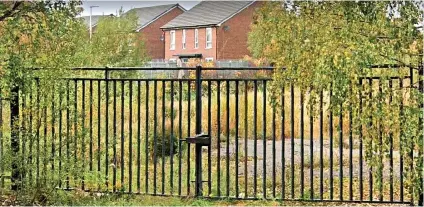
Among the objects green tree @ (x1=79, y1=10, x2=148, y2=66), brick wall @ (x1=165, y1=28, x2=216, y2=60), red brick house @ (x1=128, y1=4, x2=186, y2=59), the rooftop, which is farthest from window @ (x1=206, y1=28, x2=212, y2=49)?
green tree @ (x1=79, y1=10, x2=148, y2=66)

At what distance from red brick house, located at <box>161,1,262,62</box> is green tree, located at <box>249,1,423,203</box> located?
17020mm

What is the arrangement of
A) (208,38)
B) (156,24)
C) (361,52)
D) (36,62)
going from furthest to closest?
(156,24), (208,38), (36,62), (361,52)

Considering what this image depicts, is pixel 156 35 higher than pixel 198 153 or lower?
higher


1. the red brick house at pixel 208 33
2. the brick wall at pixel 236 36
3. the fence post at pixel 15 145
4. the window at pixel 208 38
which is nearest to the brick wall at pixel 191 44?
the red brick house at pixel 208 33

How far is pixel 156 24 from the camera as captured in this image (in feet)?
88.5

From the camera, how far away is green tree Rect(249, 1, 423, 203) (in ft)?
13.4

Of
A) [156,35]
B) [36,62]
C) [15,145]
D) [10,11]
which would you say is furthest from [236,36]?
[10,11]

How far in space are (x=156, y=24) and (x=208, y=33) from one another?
3.89 metres

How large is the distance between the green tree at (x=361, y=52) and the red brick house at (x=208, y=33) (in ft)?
55.8

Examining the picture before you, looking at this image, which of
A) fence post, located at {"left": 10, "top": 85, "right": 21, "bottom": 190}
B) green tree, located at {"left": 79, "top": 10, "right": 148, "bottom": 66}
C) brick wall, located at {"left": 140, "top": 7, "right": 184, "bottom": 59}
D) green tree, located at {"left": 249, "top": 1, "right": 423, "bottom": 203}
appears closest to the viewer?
green tree, located at {"left": 249, "top": 1, "right": 423, "bottom": 203}

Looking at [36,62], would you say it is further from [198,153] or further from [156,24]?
[156,24]

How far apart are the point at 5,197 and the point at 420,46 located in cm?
421

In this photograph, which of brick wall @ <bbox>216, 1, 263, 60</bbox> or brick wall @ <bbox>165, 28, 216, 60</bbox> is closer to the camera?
brick wall @ <bbox>165, 28, 216, 60</bbox>

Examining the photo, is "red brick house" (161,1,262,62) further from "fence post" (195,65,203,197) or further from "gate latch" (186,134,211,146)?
"gate latch" (186,134,211,146)
